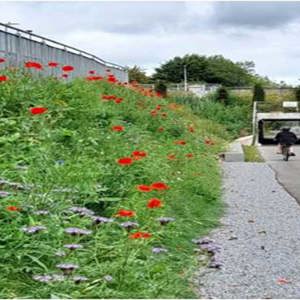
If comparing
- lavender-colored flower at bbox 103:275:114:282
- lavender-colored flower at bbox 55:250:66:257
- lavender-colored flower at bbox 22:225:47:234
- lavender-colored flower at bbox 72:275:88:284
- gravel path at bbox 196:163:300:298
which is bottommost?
gravel path at bbox 196:163:300:298

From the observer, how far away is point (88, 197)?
5.57 meters

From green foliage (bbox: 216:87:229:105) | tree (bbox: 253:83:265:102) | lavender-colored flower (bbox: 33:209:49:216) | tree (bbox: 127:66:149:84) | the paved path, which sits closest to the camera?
lavender-colored flower (bbox: 33:209:49:216)

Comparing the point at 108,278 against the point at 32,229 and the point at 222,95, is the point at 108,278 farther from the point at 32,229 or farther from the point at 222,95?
the point at 222,95

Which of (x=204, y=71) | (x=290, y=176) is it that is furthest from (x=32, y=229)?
(x=204, y=71)

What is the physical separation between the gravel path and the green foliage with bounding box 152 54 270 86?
7609cm

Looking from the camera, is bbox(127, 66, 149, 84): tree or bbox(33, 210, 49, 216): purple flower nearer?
bbox(33, 210, 49, 216): purple flower

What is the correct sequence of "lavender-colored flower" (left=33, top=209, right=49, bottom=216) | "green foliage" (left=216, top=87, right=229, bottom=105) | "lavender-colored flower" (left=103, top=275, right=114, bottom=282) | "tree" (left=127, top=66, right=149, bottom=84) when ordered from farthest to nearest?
1. "tree" (left=127, top=66, right=149, bottom=84)
2. "green foliage" (left=216, top=87, right=229, bottom=105)
3. "lavender-colored flower" (left=33, top=209, right=49, bottom=216)
4. "lavender-colored flower" (left=103, top=275, right=114, bottom=282)

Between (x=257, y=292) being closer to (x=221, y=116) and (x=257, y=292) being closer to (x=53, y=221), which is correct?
(x=53, y=221)

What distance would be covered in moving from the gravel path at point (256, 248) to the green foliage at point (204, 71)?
250ft

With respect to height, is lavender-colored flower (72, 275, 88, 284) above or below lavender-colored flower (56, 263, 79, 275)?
below

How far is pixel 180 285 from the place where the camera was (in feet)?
14.6

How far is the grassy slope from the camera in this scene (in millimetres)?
4168

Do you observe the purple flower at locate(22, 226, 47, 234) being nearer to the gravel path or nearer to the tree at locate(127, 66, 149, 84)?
the gravel path

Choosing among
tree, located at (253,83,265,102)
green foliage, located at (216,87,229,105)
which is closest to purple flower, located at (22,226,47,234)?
green foliage, located at (216,87,229,105)
